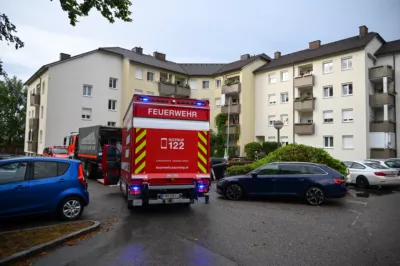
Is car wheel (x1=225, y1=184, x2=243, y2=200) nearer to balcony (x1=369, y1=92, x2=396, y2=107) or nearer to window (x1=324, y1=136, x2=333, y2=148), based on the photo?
window (x1=324, y1=136, x2=333, y2=148)

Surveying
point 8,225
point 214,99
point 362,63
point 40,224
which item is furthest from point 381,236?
point 214,99

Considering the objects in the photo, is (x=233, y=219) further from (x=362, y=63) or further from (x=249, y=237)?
(x=362, y=63)

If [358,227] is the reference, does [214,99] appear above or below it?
above

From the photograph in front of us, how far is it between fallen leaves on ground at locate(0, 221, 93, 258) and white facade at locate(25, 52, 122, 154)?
28035mm

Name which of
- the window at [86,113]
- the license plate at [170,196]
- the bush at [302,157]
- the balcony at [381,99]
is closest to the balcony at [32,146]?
the window at [86,113]

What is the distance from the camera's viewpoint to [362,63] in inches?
1137

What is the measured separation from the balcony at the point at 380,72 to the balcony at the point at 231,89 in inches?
587

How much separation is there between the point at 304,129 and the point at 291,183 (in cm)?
2348

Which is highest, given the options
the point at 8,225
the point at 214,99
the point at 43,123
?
the point at 214,99

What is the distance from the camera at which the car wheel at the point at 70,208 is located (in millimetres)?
7518

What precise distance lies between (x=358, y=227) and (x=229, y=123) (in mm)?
32888

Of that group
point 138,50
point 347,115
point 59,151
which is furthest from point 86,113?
point 347,115

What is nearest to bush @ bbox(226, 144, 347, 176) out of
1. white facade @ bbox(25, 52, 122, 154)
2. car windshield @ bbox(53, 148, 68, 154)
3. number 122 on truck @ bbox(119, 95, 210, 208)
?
number 122 on truck @ bbox(119, 95, 210, 208)

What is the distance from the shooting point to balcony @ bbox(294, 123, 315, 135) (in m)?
32.1
